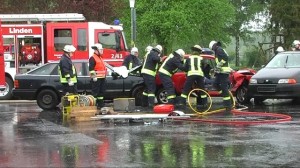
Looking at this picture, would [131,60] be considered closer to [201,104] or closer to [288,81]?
[201,104]

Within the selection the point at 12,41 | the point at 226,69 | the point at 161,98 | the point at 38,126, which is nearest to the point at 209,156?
the point at 38,126

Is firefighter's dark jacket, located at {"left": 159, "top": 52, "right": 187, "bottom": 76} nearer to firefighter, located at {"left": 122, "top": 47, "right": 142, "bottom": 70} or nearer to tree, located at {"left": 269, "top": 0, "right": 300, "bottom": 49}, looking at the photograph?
firefighter, located at {"left": 122, "top": 47, "right": 142, "bottom": 70}

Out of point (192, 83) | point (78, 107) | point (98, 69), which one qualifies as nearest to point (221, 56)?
point (192, 83)

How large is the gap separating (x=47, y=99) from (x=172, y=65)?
3.82m

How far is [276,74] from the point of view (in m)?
15.7

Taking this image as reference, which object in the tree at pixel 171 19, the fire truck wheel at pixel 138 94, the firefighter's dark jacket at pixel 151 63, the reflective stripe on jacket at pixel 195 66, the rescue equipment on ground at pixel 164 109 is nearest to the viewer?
the rescue equipment on ground at pixel 164 109

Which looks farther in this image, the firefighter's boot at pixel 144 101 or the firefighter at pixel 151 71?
the firefighter's boot at pixel 144 101

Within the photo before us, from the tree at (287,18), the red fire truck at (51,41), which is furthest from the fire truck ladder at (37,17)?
the tree at (287,18)

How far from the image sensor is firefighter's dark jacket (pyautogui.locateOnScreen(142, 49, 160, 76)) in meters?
14.9

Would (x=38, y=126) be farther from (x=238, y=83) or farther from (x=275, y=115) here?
(x=238, y=83)

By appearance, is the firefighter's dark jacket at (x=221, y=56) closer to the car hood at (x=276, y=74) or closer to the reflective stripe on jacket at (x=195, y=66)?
the reflective stripe on jacket at (x=195, y=66)

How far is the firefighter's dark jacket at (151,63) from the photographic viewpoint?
14.9 metres

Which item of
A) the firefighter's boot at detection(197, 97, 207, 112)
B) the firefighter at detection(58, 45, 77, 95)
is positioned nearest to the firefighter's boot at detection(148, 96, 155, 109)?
the firefighter's boot at detection(197, 97, 207, 112)

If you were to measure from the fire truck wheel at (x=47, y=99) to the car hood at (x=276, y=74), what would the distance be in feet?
18.7
